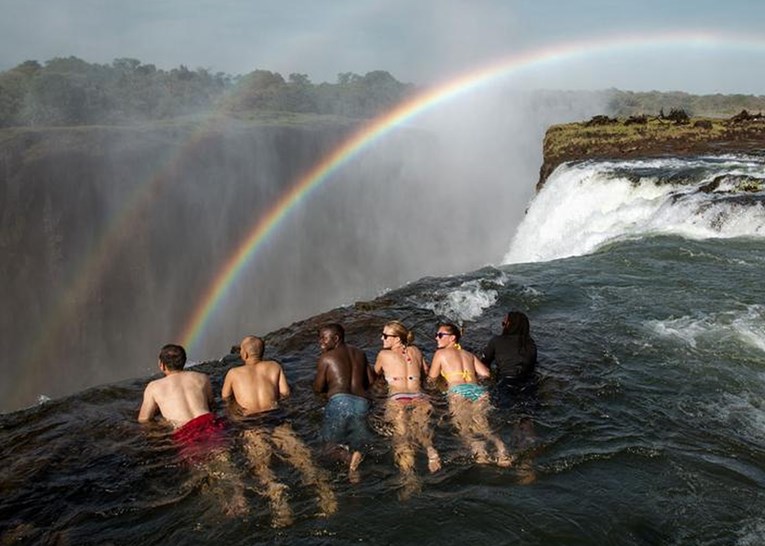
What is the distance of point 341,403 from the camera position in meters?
6.40

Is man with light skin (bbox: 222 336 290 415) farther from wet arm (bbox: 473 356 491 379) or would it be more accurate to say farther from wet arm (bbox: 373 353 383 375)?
wet arm (bbox: 473 356 491 379)

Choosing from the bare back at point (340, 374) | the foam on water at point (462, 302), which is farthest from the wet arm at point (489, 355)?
the foam on water at point (462, 302)

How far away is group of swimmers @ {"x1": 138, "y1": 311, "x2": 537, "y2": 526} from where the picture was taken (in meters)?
5.59

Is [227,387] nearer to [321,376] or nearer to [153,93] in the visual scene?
[321,376]

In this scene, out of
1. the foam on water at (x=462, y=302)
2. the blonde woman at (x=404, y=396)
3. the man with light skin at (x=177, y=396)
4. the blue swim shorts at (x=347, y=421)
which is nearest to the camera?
the blonde woman at (x=404, y=396)

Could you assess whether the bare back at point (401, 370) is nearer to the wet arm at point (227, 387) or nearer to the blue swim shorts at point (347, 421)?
the blue swim shorts at point (347, 421)

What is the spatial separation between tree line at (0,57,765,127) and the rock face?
42.1 m

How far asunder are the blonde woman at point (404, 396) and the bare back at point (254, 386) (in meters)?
1.26

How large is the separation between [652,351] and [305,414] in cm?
526

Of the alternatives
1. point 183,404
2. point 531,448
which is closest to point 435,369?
point 531,448

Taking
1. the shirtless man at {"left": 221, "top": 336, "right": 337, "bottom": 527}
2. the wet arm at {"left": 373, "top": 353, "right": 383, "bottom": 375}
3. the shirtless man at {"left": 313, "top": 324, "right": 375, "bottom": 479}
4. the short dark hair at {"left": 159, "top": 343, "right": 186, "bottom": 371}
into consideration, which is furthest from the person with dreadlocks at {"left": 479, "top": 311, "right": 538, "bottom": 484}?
the short dark hair at {"left": 159, "top": 343, "right": 186, "bottom": 371}

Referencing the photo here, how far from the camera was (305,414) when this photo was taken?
270 inches

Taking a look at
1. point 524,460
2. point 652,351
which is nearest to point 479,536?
point 524,460

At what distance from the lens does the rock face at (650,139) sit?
89.2 ft
